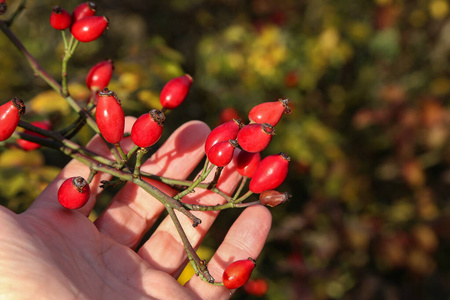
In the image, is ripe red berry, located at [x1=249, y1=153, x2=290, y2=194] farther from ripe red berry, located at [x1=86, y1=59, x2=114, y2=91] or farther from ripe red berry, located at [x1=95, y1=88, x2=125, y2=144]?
ripe red berry, located at [x1=86, y1=59, x2=114, y2=91]

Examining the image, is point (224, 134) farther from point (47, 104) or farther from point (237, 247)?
point (47, 104)

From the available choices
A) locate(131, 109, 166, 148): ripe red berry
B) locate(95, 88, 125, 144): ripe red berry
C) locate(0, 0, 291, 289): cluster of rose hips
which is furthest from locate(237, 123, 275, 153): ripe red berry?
locate(95, 88, 125, 144): ripe red berry

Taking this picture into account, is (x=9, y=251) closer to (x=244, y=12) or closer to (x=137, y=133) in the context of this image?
(x=137, y=133)

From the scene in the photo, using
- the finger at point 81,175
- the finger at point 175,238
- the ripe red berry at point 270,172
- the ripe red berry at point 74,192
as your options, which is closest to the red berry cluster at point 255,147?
the ripe red berry at point 270,172

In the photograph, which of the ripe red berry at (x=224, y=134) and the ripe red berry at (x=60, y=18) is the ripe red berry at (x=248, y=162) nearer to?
the ripe red berry at (x=224, y=134)

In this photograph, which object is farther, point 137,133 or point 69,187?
point 69,187

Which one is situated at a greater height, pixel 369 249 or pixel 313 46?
pixel 313 46

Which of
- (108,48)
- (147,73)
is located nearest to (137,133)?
(147,73)

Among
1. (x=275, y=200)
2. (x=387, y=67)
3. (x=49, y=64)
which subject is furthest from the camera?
(x=387, y=67)
